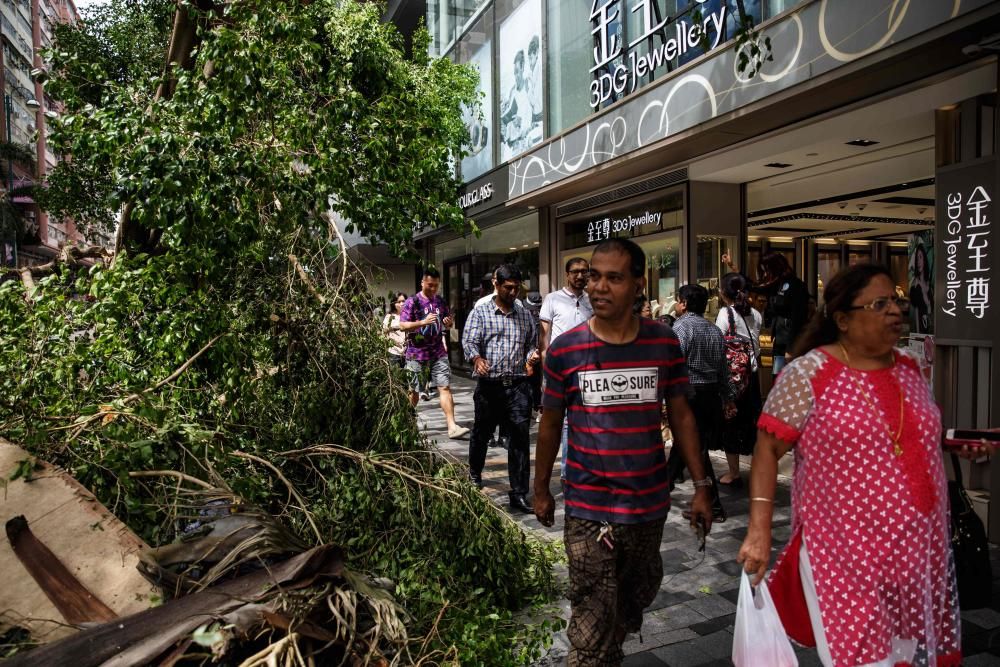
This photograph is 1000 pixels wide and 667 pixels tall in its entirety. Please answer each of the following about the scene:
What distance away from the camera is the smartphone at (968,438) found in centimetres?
245

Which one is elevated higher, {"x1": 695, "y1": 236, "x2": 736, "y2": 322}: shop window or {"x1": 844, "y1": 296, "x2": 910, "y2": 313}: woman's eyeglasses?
{"x1": 695, "y1": 236, "x2": 736, "y2": 322}: shop window

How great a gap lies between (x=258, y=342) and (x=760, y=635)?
3.12 m

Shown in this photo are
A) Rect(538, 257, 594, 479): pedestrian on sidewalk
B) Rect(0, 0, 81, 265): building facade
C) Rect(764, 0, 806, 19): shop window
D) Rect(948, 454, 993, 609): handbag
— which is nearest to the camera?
Rect(948, 454, 993, 609): handbag

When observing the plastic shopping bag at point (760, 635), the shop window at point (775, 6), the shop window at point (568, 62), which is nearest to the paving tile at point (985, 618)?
the plastic shopping bag at point (760, 635)

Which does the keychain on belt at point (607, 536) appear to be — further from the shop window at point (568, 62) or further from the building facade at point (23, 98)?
the building facade at point (23, 98)

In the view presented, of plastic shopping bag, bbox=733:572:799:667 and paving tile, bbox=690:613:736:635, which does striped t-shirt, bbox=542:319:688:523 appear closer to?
plastic shopping bag, bbox=733:572:799:667

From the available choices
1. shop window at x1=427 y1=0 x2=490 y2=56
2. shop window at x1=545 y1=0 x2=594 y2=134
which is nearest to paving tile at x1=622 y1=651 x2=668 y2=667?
shop window at x1=545 y1=0 x2=594 y2=134

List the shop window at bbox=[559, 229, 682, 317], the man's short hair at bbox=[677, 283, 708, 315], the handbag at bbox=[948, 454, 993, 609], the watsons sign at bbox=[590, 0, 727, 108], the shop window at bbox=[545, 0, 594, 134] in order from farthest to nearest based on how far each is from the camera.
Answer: the shop window at bbox=[545, 0, 594, 134]
the shop window at bbox=[559, 229, 682, 317]
the watsons sign at bbox=[590, 0, 727, 108]
the man's short hair at bbox=[677, 283, 708, 315]
the handbag at bbox=[948, 454, 993, 609]

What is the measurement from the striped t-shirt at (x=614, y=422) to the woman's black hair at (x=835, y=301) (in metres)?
0.49

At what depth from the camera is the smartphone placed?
2447 millimetres

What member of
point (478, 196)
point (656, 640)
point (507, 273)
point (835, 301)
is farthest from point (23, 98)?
point (835, 301)

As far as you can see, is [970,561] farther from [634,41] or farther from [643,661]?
[634,41]

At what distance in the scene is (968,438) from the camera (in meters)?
2.46

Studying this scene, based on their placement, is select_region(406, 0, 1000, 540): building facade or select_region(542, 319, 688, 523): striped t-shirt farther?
select_region(406, 0, 1000, 540): building facade
